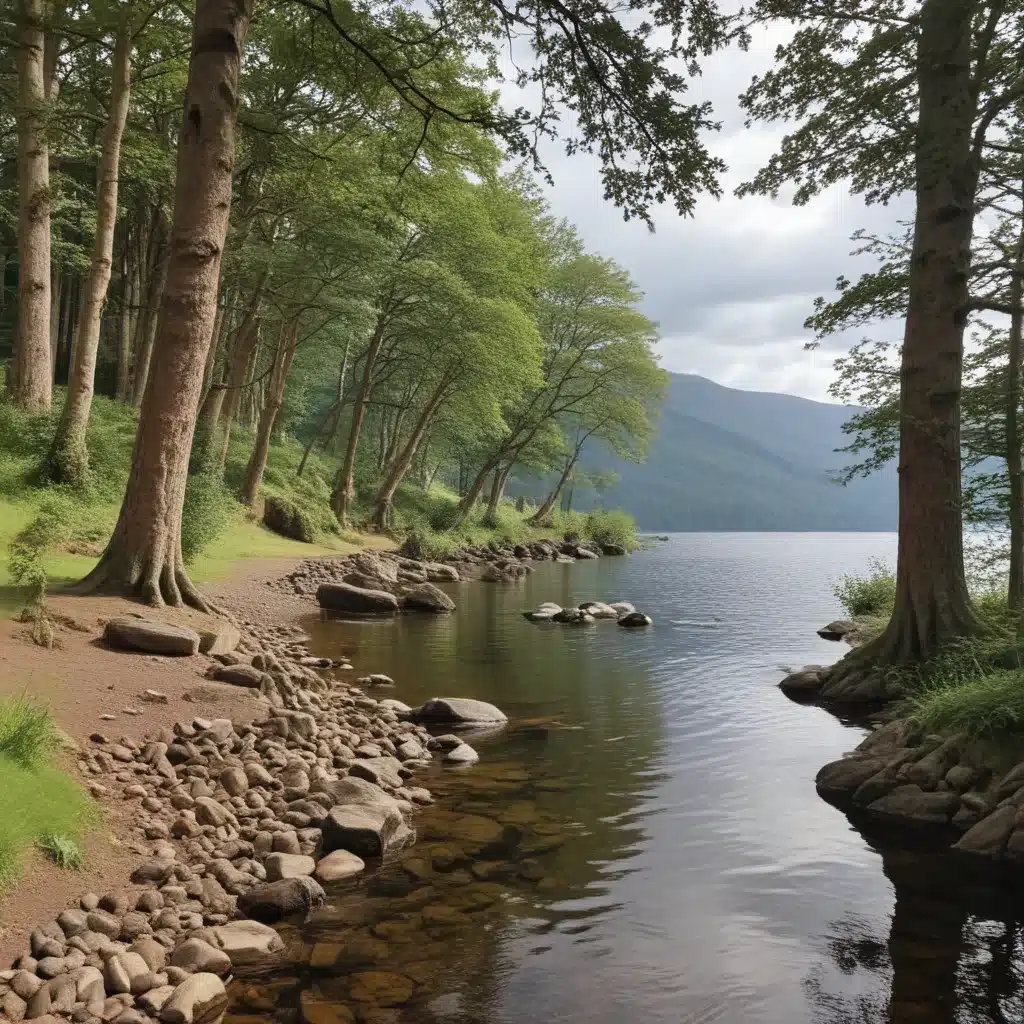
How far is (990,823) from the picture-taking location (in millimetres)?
5922

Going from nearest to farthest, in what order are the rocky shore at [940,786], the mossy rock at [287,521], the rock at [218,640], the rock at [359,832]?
the rock at [359,832] < the rocky shore at [940,786] < the rock at [218,640] < the mossy rock at [287,521]

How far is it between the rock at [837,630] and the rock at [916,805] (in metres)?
10.9

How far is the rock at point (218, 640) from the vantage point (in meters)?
8.23

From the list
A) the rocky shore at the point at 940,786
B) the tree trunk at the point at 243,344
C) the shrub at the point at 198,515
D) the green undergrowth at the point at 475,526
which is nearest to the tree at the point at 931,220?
the rocky shore at the point at 940,786

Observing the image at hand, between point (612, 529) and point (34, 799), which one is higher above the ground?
point (612, 529)

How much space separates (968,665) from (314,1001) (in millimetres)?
8085

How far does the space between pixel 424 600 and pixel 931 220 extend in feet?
42.4

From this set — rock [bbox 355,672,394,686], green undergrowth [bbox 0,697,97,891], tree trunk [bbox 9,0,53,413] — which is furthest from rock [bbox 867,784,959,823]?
tree trunk [bbox 9,0,53,413]

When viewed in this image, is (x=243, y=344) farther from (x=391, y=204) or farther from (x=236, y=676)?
(x=236, y=676)

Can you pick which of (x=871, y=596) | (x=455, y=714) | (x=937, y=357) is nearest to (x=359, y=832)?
(x=455, y=714)

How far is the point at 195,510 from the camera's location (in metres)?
14.5

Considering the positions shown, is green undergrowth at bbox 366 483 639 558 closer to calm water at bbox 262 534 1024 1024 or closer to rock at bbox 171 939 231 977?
calm water at bbox 262 534 1024 1024

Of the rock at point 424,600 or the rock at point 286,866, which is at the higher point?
the rock at point 424,600

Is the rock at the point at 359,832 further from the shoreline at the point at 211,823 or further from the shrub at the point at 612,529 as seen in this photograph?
the shrub at the point at 612,529
